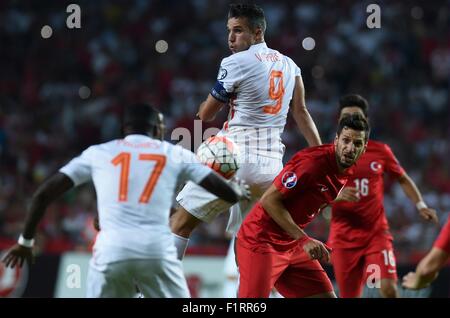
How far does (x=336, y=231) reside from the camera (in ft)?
30.3

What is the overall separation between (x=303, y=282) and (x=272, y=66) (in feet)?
5.83

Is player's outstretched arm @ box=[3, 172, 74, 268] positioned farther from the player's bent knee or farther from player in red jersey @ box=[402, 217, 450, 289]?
player in red jersey @ box=[402, 217, 450, 289]

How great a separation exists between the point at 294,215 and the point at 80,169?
6.26 ft

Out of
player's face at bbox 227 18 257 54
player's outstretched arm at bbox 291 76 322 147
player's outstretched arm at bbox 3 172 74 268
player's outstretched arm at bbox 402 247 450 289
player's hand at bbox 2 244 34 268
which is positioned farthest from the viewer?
player's outstretched arm at bbox 291 76 322 147

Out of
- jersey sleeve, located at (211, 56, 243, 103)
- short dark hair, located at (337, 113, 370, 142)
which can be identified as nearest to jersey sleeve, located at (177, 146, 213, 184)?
short dark hair, located at (337, 113, 370, 142)

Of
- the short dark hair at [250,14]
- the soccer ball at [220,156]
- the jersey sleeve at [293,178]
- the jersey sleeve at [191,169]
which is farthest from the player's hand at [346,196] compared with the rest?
the jersey sleeve at [191,169]

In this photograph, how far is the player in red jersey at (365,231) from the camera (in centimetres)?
905

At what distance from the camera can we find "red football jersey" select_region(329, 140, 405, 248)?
9094 mm

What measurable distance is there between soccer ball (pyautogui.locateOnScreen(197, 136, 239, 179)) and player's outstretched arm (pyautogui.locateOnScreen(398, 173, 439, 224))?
2.43 m

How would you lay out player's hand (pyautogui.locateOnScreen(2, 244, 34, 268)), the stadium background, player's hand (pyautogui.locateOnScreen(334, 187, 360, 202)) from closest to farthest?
player's hand (pyautogui.locateOnScreen(2, 244, 34, 268)) < player's hand (pyautogui.locateOnScreen(334, 187, 360, 202)) < the stadium background

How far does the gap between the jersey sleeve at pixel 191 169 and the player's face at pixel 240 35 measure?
1.89 m

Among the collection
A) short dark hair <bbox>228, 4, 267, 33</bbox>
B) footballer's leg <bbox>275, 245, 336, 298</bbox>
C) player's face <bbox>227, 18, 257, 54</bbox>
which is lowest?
footballer's leg <bbox>275, 245, 336, 298</bbox>

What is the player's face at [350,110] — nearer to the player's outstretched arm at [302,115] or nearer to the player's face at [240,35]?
the player's outstretched arm at [302,115]

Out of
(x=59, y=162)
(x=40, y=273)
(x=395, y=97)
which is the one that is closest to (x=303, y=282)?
(x=40, y=273)
